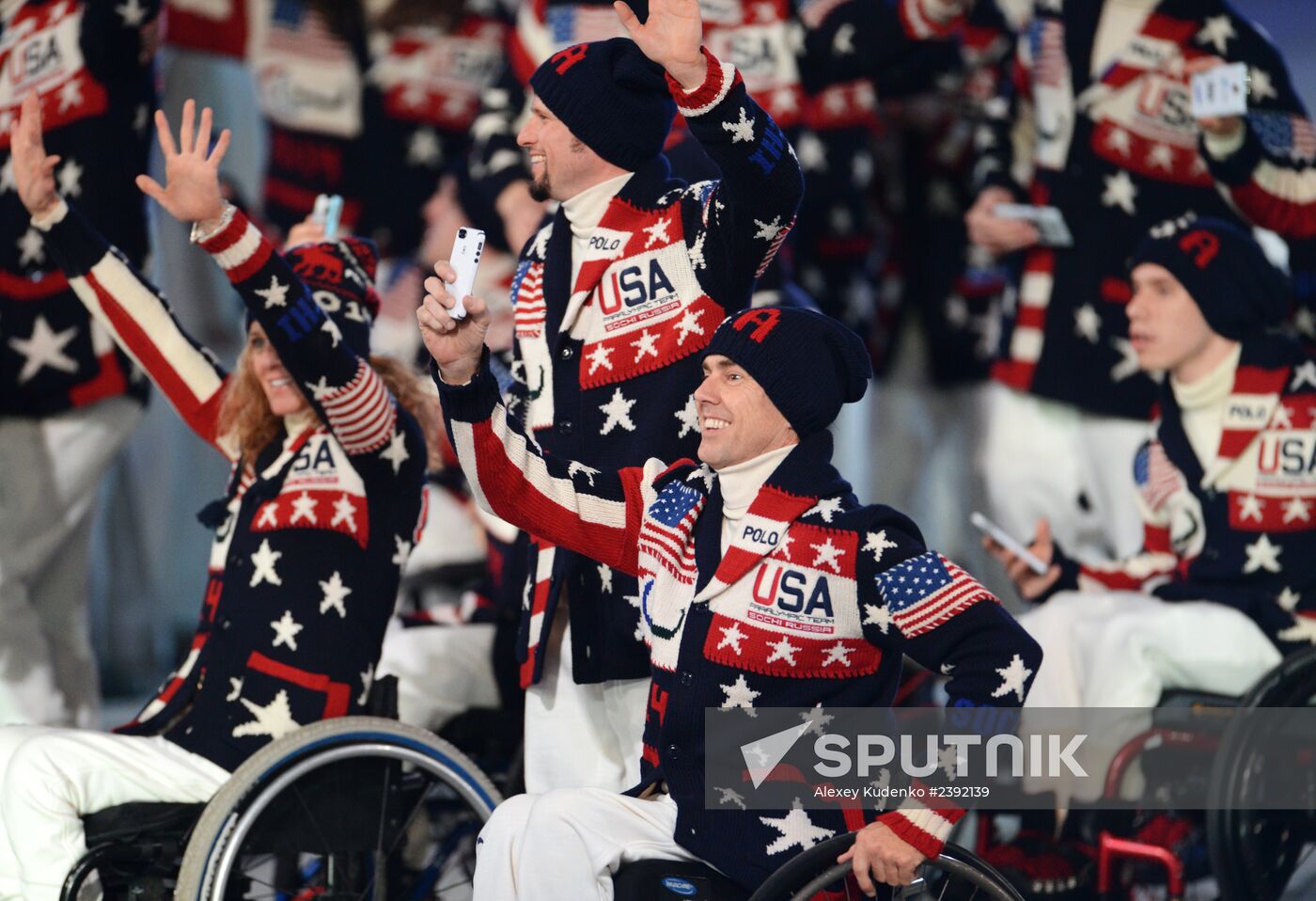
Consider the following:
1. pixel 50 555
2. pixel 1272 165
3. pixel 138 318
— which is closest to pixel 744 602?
pixel 138 318

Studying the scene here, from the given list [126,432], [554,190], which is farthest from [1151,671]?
[126,432]

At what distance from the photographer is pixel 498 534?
441 centimetres

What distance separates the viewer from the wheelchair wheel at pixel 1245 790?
322cm

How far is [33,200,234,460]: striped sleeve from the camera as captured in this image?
3.50 metres

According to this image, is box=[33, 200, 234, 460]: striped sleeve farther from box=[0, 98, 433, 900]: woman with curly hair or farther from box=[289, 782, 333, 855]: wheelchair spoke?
box=[289, 782, 333, 855]: wheelchair spoke

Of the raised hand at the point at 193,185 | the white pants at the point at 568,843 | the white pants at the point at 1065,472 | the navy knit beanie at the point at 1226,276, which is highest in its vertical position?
the raised hand at the point at 193,185

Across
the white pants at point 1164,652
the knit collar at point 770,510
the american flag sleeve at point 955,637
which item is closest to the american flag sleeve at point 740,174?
the knit collar at point 770,510

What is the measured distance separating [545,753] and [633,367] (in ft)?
2.19

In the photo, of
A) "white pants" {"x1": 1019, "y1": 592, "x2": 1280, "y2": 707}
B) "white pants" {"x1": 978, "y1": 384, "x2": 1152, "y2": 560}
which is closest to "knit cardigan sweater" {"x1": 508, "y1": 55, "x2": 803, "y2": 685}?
"white pants" {"x1": 1019, "y1": 592, "x2": 1280, "y2": 707}

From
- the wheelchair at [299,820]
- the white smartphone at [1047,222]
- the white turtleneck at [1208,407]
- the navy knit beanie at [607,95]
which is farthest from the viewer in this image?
the white smartphone at [1047,222]

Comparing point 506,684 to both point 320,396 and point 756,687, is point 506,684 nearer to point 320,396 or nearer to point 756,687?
point 320,396

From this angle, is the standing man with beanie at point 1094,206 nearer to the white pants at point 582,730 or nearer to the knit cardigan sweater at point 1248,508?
the knit cardigan sweater at point 1248,508

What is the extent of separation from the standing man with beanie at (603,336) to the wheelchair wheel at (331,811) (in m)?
0.21

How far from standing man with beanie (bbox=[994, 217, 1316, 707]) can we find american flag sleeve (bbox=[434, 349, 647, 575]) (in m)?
1.18
